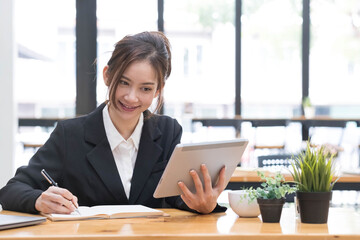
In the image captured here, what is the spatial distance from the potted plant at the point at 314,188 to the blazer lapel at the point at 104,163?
64cm

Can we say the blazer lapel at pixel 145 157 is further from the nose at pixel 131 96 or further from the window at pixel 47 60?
the window at pixel 47 60

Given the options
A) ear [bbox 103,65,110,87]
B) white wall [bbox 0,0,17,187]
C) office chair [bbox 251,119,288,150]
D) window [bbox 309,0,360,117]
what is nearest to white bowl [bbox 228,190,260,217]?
ear [bbox 103,65,110,87]

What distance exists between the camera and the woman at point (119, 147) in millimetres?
1843

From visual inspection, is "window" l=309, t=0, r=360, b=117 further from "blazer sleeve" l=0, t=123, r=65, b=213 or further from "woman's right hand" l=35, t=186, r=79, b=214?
"woman's right hand" l=35, t=186, r=79, b=214

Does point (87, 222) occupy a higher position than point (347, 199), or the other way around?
point (87, 222)

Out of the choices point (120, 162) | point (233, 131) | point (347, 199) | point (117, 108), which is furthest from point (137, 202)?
point (233, 131)

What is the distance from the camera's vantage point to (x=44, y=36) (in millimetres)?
7824

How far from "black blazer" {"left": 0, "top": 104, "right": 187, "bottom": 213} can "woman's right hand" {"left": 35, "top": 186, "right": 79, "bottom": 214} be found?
0.22m

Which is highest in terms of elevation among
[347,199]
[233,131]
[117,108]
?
[117,108]

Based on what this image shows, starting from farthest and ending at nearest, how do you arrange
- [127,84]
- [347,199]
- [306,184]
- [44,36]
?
1. [44,36]
2. [347,199]
3. [127,84]
4. [306,184]

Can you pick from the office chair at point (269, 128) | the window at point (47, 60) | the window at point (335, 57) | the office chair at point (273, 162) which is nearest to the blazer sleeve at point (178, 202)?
the office chair at point (273, 162)

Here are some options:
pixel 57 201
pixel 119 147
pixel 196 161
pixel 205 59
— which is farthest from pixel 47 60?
pixel 196 161

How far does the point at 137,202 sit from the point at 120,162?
0.49 feet

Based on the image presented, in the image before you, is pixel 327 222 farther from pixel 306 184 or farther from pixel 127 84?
pixel 127 84
